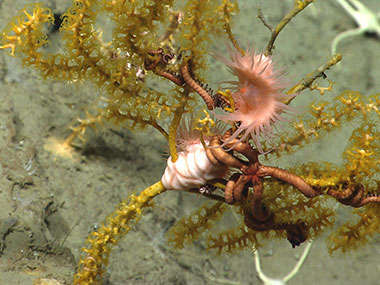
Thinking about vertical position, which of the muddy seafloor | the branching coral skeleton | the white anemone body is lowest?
the muddy seafloor

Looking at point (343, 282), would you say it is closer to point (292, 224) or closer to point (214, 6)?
point (292, 224)

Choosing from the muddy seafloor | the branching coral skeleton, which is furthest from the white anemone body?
the branching coral skeleton

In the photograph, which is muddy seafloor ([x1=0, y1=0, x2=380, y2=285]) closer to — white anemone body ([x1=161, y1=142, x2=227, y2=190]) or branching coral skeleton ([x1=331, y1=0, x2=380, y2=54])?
white anemone body ([x1=161, y1=142, x2=227, y2=190])

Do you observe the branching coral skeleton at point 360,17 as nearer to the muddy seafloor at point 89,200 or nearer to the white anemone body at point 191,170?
the muddy seafloor at point 89,200

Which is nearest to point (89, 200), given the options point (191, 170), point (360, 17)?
point (191, 170)

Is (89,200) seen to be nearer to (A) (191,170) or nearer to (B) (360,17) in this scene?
(A) (191,170)

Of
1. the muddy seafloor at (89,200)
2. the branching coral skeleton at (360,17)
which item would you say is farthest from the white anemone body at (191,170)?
the branching coral skeleton at (360,17)
